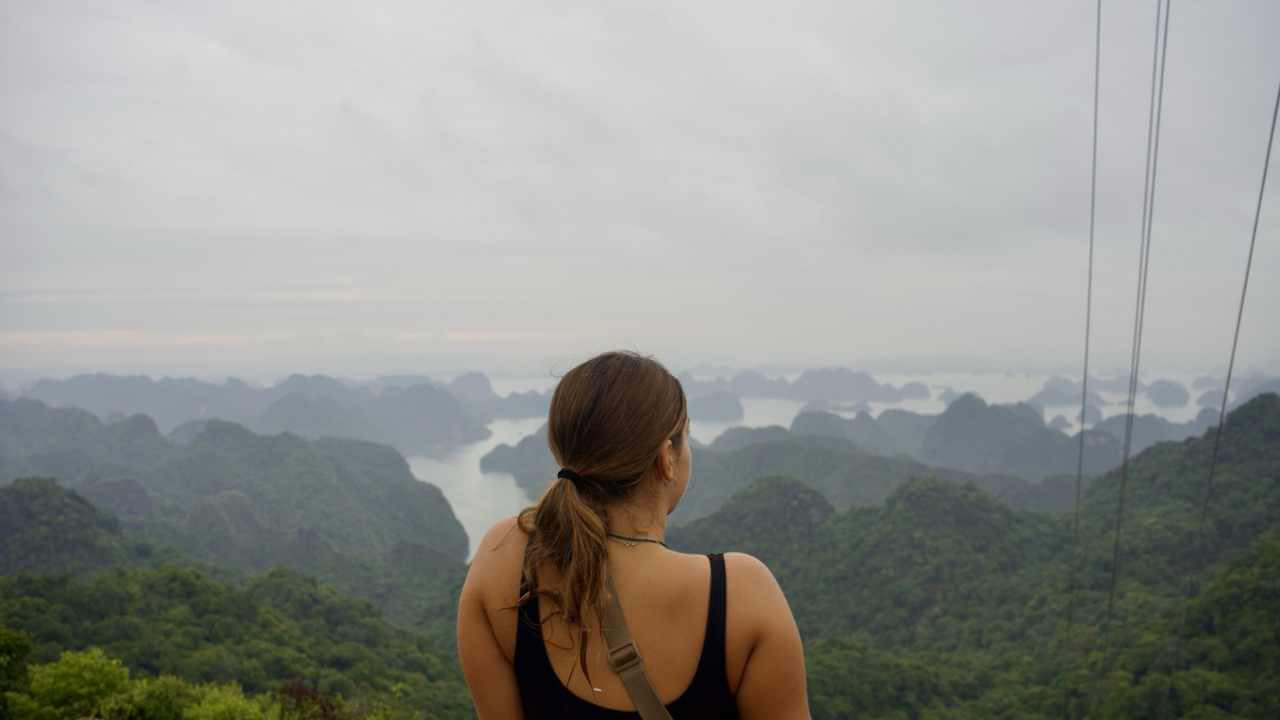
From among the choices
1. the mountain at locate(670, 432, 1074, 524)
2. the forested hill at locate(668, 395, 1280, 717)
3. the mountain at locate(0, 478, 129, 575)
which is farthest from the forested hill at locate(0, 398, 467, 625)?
the mountain at locate(670, 432, 1074, 524)

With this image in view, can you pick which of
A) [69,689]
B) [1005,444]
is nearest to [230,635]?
[69,689]

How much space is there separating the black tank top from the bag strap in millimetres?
28

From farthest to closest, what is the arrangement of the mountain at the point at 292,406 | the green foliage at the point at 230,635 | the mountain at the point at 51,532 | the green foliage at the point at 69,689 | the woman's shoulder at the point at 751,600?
the mountain at the point at 292,406
the mountain at the point at 51,532
the green foliage at the point at 230,635
the green foliage at the point at 69,689
the woman's shoulder at the point at 751,600

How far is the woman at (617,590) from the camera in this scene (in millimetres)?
923

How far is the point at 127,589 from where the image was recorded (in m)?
20.9

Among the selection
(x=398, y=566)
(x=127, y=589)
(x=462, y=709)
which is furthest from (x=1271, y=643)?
(x=398, y=566)

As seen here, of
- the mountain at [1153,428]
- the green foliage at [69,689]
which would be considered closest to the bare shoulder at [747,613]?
the green foliage at [69,689]

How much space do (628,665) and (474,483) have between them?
304 ft

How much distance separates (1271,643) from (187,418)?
475ft

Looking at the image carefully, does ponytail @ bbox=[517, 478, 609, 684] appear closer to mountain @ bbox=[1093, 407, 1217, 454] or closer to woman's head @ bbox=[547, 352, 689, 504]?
woman's head @ bbox=[547, 352, 689, 504]

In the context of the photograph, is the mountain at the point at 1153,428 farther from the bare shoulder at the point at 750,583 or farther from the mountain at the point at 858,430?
the bare shoulder at the point at 750,583

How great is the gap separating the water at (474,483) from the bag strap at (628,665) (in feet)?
176

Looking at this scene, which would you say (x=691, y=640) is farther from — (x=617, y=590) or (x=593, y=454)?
(x=593, y=454)

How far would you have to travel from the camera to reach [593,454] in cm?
99
